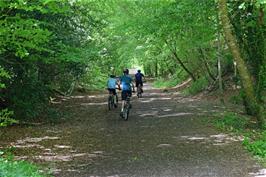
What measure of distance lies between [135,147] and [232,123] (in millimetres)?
5265

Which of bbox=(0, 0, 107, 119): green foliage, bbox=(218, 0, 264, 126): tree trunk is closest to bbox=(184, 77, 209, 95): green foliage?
bbox=(0, 0, 107, 119): green foliage

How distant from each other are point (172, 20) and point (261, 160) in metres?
12.9

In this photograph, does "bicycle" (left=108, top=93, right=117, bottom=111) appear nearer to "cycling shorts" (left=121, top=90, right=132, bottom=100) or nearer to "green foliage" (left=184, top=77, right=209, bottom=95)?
"cycling shorts" (left=121, top=90, right=132, bottom=100)

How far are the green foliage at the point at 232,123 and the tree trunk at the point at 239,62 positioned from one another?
0.97 meters

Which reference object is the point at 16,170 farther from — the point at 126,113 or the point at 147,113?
the point at 147,113

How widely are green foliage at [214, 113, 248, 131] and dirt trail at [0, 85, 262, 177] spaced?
63 cm

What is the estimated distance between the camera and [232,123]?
15.4 metres

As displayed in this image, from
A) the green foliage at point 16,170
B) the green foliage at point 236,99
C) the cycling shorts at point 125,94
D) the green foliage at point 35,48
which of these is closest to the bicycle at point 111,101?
the green foliage at point 35,48

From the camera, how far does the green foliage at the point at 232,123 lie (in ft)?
47.7

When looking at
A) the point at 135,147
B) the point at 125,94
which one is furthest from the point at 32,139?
the point at 125,94

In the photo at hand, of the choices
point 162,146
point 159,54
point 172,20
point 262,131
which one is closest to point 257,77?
point 262,131

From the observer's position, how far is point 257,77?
14.8 m

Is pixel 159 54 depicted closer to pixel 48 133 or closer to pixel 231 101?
pixel 231 101

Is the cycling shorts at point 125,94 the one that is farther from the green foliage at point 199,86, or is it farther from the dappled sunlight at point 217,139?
the green foliage at point 199,86
